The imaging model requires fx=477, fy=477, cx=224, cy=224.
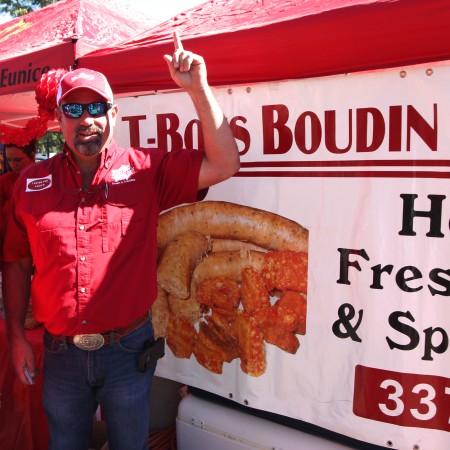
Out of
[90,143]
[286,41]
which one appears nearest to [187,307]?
[90,143]

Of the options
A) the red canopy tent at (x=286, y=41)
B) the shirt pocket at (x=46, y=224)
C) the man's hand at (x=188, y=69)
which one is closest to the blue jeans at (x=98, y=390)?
the shirt pocket at (x=46, y=224)

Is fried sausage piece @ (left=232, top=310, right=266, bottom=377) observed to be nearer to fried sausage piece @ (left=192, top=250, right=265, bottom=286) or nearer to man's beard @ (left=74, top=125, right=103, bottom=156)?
fried sausage piece @ (left=192, top=250, right=265, bottom=286)

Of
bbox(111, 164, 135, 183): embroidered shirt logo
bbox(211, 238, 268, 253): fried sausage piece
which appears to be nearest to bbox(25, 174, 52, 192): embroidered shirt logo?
bbox(111, 164, 135, 183): embroidered shirt logo

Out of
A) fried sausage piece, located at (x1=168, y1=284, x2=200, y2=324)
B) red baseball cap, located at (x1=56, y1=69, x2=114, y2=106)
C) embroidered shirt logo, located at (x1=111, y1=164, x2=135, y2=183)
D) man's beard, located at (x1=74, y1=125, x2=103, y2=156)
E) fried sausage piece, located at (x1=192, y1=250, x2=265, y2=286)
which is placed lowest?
fried sausage piece, located at (x1=168, y1=284, x2=200, y2=324)

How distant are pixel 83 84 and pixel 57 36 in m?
1.13

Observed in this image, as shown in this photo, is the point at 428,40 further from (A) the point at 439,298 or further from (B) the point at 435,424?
(B) the point at 435,424

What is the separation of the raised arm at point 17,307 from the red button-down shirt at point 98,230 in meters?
0.13

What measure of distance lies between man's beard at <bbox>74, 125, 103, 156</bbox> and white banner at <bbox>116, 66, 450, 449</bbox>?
2.00 ft

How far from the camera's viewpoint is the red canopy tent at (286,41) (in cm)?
150

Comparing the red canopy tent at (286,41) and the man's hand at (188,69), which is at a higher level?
the red canopy tent at (286,41)

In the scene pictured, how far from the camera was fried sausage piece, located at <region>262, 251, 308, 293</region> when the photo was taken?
1.94 m

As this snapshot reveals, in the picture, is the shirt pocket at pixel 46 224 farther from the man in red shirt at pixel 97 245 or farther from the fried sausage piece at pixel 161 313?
the fried sausage piece at pixel 161 313

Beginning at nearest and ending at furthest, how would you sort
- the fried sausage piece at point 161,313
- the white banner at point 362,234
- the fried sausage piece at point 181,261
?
the white banner at point 362,234, the fried sausage piece at point 181,261, the fried sausage piece at point 161,313

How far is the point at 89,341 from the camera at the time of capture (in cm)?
173
